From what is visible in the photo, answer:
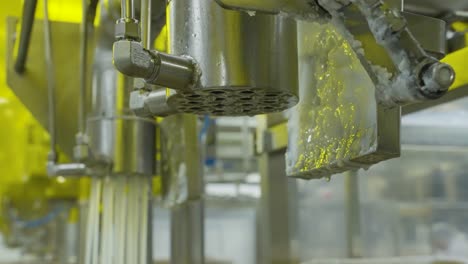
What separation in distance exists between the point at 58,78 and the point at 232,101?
2.13 feet

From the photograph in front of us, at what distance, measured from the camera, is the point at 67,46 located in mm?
1034

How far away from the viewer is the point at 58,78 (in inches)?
40.6

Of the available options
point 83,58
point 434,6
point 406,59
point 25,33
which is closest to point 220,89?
point 406,59

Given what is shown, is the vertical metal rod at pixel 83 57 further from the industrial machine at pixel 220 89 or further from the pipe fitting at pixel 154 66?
the pipe fitting at pixel 154 66

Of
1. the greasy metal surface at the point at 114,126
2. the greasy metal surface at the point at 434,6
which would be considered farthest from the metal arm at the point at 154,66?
the greasy metal surface at the point at 114,126

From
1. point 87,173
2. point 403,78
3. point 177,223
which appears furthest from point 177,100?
point 177,223

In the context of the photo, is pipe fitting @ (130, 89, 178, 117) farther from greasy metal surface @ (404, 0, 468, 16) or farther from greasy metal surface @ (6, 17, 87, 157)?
greasy metal surface @ (6, 17, 87, 157)

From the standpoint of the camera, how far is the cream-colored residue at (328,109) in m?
0.46

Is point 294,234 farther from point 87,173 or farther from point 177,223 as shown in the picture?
point 87,173

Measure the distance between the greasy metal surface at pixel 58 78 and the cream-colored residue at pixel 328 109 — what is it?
1.82ft

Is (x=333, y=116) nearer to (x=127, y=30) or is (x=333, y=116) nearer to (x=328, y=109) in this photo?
(x=328, y=109)

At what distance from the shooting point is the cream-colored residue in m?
0.46

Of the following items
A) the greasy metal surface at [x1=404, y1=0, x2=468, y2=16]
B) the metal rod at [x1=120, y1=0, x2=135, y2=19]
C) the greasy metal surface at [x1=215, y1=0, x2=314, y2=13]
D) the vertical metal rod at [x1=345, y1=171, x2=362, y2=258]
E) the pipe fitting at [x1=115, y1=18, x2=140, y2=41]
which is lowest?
the vertical metal rod at [x1=345, y1=171, x2=362, y2=258]

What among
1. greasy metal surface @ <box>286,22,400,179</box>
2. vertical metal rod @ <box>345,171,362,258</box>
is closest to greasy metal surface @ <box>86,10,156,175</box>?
greasy metal surface @ <box>286,22,400,179</box>
